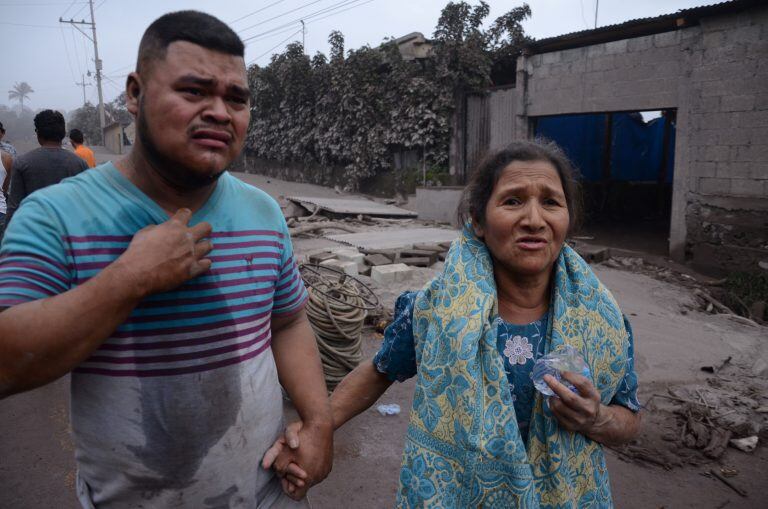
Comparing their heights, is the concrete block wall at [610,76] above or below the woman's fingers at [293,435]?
above

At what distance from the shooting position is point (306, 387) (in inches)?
62.8

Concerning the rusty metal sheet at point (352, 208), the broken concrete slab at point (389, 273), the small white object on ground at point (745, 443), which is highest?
the rusty metal sheet at point (352, 208)

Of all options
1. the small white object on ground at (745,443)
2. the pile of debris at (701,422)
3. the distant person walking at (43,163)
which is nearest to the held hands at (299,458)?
the pile of debris at (701,422)

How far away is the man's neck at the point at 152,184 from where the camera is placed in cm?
132

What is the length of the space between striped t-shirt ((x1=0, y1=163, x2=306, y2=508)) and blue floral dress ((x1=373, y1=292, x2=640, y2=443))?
464 millimetres

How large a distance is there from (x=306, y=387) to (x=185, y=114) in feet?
2.79

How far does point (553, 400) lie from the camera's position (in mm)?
1426

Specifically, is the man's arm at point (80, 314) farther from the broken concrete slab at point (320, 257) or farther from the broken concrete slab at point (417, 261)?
the broken concrete slab at point (417, 261)

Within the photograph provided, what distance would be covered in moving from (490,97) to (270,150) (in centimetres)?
1374

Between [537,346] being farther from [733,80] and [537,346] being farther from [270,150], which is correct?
[270,150]

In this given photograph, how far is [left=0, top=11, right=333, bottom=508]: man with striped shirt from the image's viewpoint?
109 centimetres

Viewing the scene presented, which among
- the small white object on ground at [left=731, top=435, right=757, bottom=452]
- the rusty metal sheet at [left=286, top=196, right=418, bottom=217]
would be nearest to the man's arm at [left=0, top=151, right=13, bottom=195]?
the small white object on ground at [left=731, top=435, right=757, bottom=452]

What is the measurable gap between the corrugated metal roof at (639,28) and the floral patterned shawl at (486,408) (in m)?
8.34

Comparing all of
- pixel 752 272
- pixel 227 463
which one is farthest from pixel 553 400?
pixel 752 272
